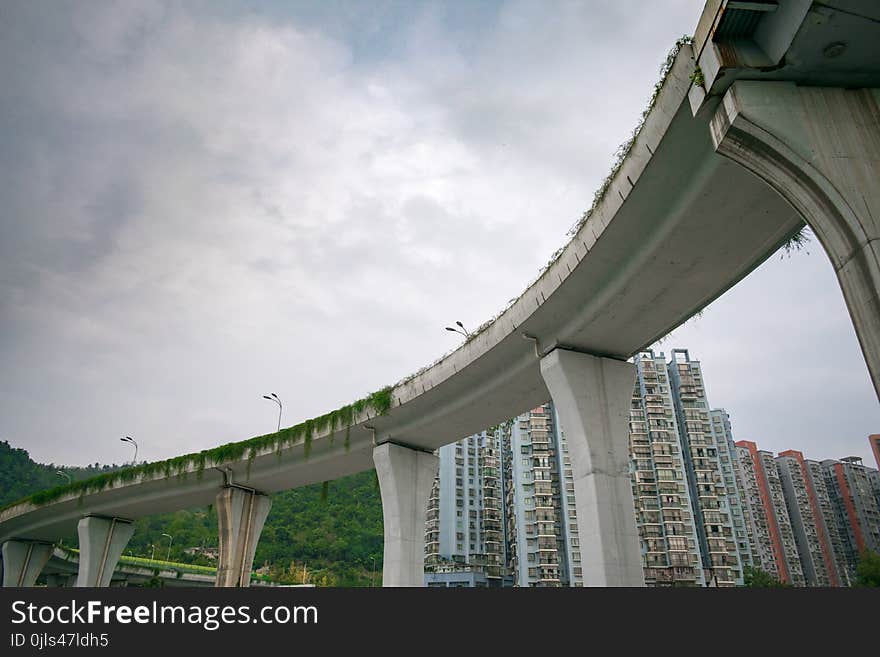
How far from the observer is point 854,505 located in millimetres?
87312

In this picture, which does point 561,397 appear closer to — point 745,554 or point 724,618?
point 724,618

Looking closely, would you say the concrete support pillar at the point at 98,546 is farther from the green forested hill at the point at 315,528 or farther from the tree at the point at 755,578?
the tree at the point at 755,578

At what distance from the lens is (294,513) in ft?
247

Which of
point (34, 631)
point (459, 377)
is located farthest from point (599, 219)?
point (34, 631)

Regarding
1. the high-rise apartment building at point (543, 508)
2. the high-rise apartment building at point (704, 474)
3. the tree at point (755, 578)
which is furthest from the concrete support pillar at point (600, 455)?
the tree at point (755, 578)

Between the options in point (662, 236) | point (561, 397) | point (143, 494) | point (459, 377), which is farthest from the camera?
point (143, 494)

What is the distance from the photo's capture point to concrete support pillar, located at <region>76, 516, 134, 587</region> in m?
37.2

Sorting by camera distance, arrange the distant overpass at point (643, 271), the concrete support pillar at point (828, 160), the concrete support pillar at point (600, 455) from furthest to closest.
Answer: the concrete support pillar at point (600, 455), the distant overpass at point (643, 271), the concrete support pillar at point (828, 160)

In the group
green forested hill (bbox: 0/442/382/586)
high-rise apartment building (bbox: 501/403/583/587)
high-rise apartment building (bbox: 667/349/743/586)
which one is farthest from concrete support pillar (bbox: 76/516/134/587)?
high-rise apartment building (bbox: 667/349/743/586)

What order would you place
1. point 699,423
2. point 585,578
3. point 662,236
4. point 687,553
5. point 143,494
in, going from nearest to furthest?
point 662,236
point 585,578
point 143,494
point 687,553
point 699,423

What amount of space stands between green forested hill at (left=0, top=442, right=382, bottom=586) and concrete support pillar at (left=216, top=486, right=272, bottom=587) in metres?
36.7

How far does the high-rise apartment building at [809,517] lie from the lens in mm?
80625

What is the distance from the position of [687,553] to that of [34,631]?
59.3m

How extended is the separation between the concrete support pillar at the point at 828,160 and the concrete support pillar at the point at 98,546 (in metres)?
42.4
